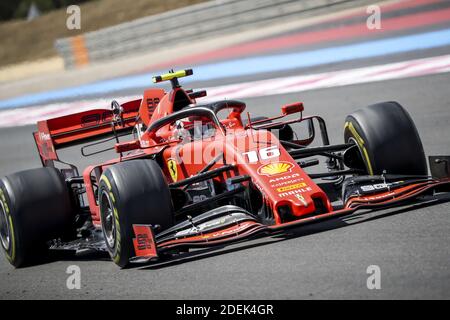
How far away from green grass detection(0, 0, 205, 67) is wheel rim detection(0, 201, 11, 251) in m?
22.7

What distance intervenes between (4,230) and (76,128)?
1616 millimetres

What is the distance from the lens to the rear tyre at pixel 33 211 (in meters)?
8.29

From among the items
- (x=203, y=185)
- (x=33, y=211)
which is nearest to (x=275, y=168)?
(x=203, y=185)

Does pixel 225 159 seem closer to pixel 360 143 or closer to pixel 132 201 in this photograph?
pixel 132 201

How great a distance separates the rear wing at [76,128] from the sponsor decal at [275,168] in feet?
8.61

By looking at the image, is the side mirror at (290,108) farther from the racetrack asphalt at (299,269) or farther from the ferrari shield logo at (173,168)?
the racetrack asphalt at (299,269)

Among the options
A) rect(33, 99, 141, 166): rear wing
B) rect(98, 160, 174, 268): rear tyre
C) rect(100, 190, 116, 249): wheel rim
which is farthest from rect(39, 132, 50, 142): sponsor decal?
rect(98, 160, 174, 268): rear tyre

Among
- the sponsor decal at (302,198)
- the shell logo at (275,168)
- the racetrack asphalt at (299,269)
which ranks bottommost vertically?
the racetrack asphalt at (299,269)

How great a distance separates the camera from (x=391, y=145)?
789 cm

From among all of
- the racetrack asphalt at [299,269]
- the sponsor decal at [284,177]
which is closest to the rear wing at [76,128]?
the racetrack asphalt at [299,269]

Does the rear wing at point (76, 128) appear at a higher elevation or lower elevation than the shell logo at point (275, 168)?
higher

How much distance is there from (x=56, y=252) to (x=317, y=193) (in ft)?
9.11
